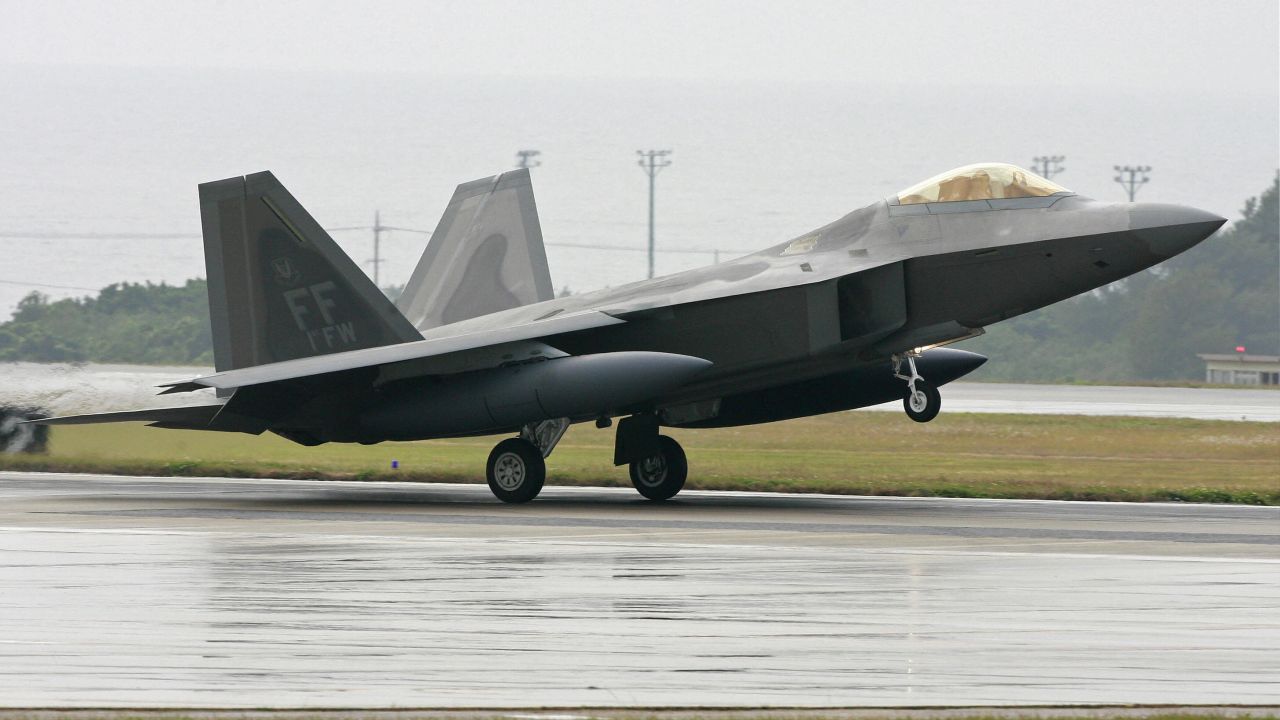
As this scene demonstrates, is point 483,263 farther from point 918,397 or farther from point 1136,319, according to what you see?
point 1136,319

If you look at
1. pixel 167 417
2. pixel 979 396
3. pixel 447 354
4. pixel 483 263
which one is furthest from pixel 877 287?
pixel 979 396

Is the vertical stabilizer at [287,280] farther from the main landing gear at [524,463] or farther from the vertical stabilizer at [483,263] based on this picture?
the vertical stabilizer at [483,263]

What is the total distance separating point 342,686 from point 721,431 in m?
25.6

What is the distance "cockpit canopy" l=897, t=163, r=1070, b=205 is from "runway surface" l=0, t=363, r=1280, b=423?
1004 cm

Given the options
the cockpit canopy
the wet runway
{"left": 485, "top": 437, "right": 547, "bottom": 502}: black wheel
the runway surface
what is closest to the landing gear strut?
the wet runway

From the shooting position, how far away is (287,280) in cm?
1895

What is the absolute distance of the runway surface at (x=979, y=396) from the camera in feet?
75.1

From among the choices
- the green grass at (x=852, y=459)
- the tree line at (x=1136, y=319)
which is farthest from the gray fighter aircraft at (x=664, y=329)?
the tree line at (x=1136, y=319)

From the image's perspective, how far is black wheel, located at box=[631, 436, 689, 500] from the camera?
1950cm

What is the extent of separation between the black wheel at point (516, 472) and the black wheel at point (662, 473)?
1.42 meters

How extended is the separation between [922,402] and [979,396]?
3175cm

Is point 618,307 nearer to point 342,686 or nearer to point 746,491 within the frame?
point 746,491

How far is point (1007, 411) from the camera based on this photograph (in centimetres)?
4019

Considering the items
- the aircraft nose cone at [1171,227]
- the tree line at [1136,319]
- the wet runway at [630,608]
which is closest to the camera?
the wet runway at [630,608]
